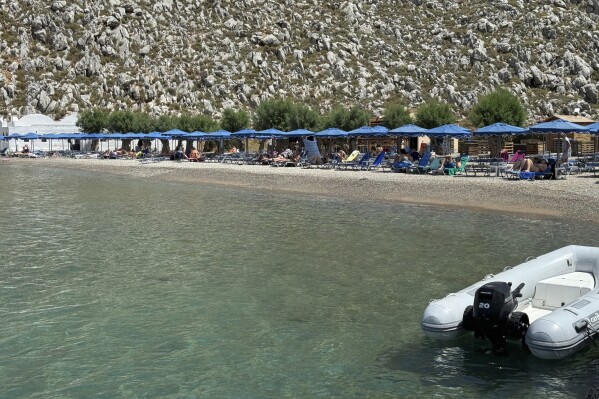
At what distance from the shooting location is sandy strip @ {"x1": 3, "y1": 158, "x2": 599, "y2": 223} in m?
20.6

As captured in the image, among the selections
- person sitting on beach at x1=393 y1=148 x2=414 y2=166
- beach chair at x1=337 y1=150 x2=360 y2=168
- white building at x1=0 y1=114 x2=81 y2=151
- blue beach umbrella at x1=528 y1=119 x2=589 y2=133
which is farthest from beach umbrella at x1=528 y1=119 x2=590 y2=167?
white building at x1=0 y1=114 x2=81 y2=151

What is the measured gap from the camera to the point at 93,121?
60.9 meters

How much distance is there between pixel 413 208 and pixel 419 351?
13.6 metres

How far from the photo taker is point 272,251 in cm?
1435

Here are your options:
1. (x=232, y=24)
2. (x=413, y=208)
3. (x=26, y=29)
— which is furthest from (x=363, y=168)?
(x=26, y=29)

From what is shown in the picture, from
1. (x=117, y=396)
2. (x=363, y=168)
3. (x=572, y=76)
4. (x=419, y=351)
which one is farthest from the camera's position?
(x=572, y=76)

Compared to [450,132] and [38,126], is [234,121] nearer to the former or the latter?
[38,126]

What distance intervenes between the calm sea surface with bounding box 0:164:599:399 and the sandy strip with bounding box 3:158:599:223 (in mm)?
2141

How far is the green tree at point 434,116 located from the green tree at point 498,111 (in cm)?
178

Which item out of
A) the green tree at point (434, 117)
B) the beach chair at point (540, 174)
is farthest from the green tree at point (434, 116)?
the beach chair at point (540, 174)

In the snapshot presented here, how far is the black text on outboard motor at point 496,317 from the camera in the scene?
7.70 metres

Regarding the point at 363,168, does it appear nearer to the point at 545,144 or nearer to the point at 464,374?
the point at 545,144

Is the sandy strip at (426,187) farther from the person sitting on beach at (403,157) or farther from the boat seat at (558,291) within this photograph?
the boat seat at (558,291)

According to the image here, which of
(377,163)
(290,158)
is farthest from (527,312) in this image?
(290,158)
